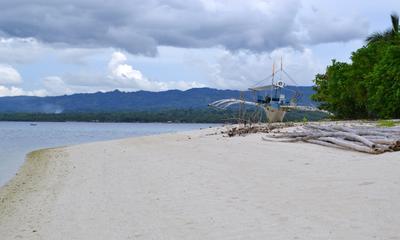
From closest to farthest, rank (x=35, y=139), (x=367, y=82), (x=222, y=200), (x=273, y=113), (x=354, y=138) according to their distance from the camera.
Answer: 1. (x=222, y=200)
2. (x=354, y=138)
3. (x=367, y=82)
4. (x=273, y=113)
5. (x=35, y=139)

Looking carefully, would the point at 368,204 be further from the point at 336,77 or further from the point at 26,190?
the point at 336,77

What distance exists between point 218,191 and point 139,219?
9.36 ft

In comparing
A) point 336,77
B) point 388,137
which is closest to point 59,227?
point 388,137

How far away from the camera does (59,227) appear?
1029 cm

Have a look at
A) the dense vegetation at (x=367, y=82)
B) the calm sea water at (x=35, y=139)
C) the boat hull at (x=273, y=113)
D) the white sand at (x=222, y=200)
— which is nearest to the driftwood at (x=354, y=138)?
the white sand at (x=222, y=200)

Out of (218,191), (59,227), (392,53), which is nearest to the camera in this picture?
(59,227)

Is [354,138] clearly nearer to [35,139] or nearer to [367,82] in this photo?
[367,82]

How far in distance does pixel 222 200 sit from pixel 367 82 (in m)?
35.8

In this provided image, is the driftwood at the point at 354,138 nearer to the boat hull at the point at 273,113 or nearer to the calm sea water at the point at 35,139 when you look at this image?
the calm sea water at the point at 35,139

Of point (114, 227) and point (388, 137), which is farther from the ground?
point (388, 137)

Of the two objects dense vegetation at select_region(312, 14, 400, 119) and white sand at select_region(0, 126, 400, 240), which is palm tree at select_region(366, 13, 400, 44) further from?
white sand at select_region(0, 126, 400, 240)

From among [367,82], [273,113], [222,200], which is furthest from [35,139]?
[222,200]

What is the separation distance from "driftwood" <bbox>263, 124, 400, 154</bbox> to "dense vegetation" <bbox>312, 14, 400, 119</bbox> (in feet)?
62.8

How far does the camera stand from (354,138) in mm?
19359
